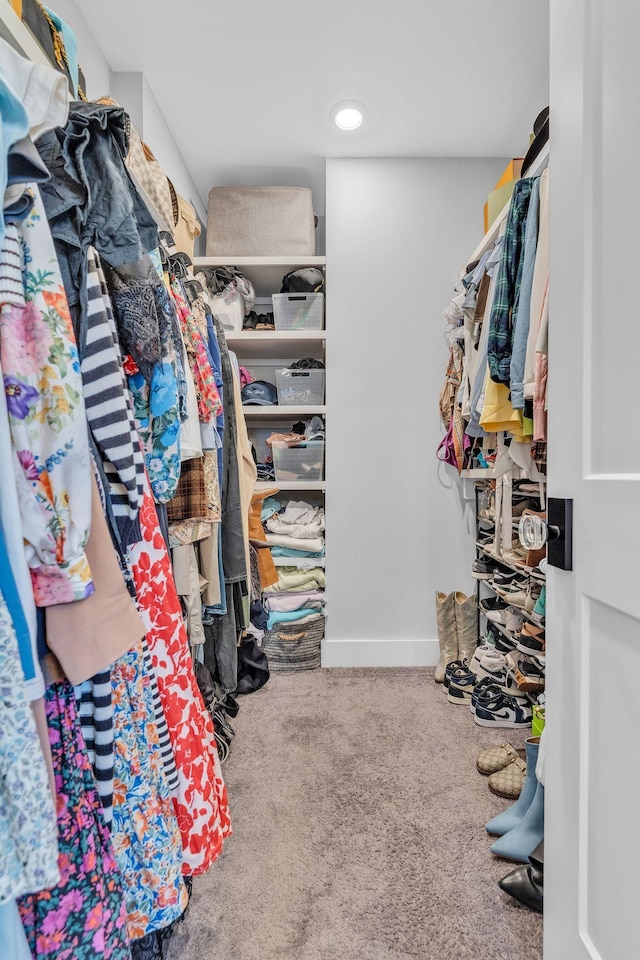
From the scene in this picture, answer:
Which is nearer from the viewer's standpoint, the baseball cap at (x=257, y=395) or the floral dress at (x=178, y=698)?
the floral dress at (x=178, y=698)

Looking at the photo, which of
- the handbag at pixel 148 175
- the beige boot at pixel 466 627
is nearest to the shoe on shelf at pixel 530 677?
the beige boot at pixel 466 627

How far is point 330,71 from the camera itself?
1989 millimetres

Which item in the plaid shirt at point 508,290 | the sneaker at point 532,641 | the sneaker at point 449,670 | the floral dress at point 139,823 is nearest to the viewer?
the floral dress at point 139,823

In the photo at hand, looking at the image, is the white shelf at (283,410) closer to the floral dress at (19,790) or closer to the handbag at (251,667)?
the handbag at (251,667)

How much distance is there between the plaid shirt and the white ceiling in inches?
32.3

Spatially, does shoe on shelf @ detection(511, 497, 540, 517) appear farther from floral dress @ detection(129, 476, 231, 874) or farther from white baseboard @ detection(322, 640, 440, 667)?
floral dress @ detection(129, 476, 231, 874)

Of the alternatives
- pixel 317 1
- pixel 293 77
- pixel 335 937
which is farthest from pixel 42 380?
pixel 293 77

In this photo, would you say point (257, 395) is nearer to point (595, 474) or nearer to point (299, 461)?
point (299, 461)

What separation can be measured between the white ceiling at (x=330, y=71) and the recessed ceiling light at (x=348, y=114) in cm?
3

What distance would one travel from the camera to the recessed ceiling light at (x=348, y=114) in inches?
85.4

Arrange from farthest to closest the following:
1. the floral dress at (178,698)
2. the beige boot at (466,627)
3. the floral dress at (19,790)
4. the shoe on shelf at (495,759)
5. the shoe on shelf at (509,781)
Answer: the beige boot at (466,627) → the shoe on shelf at (495,759) → the shoe on shelf at (509,781) → the floral dress at (178,698) → the floral dress at (19,790)

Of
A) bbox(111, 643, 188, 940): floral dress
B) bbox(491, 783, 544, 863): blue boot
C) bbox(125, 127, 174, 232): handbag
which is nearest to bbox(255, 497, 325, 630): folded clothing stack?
bbox(491, 783, 544, 863): blue boot

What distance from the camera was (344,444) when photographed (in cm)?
262

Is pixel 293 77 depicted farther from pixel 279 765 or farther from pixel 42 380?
pixel 279 765
